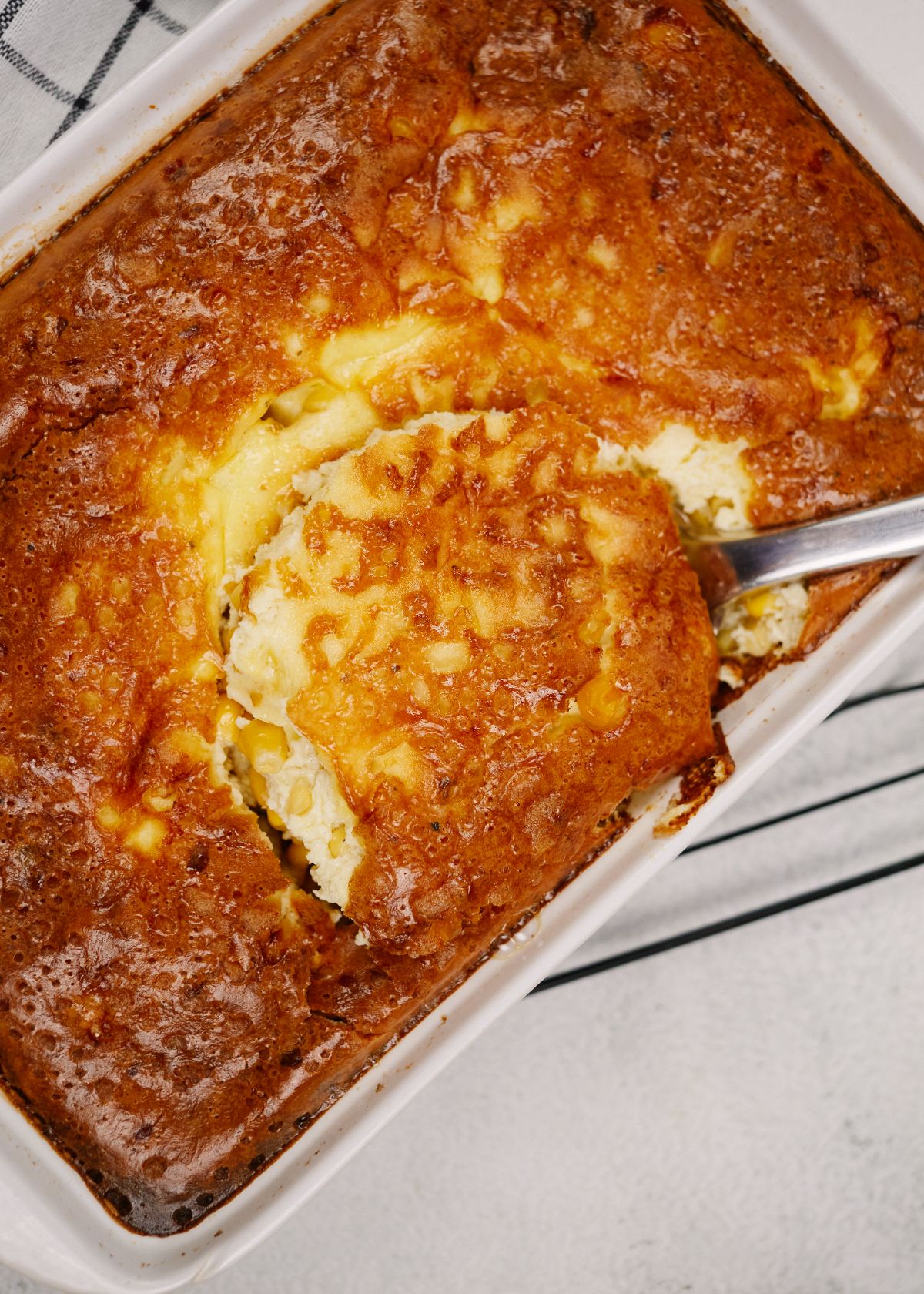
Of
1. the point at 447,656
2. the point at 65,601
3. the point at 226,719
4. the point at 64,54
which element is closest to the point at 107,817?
the point at 226,719

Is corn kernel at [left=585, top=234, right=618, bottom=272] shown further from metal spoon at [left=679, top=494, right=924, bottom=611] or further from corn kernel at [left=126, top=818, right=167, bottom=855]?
corn kernel at [left=126, top=818, right=167, bottom=855]

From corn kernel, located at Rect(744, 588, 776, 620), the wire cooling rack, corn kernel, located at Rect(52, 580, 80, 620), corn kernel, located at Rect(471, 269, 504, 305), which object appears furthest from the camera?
the wire cooling rack

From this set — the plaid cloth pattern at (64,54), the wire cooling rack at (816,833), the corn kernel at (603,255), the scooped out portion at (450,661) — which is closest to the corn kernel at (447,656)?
the scooped out portion at (450,661)

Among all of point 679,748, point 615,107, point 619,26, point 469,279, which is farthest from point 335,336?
point 679,748

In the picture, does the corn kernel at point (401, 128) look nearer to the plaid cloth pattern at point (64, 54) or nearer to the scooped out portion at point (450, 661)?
the scooped out portion at point (450, 661)

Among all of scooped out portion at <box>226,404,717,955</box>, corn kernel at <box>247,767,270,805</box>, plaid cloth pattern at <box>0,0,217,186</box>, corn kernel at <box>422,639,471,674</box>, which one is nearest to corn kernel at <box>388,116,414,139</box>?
scooped out portion at <box>226,404,717,955</box>

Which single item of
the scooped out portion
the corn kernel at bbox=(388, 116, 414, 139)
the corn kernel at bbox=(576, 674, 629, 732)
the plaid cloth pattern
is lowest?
the corn kernel at bbox=(576, 674, 629, 732)

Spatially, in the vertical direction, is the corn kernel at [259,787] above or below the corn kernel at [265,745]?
below
